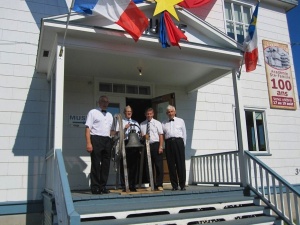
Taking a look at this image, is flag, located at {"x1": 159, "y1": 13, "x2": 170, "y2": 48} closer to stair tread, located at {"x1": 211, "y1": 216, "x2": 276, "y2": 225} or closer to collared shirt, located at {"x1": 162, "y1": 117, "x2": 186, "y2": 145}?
collared shirt, located at {"x1": 162, "y1": 117, "x2": 186, "y2": 145}

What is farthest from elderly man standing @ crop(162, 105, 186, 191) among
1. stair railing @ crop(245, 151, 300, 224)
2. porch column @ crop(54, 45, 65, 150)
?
porch column @ crop(54, 45, 65, 150)

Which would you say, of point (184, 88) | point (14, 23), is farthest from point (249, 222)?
point (14, 23)

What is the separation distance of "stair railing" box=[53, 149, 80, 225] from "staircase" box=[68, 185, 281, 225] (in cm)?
31

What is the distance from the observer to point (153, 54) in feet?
21.1

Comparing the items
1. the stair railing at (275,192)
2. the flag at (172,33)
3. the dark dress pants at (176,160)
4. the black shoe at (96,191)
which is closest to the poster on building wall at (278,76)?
the stair railing at (275,192)

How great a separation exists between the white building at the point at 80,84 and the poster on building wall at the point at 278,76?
5.60 ft

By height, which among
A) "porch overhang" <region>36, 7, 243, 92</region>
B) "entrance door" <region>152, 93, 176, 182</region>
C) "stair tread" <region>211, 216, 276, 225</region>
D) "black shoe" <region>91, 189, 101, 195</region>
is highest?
"porch overhang" <region>36, 7, 243, 92</region>

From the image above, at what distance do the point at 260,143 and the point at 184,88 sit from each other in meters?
2.98

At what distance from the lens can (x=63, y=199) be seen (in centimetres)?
420

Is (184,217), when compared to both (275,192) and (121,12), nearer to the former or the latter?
(275,192)

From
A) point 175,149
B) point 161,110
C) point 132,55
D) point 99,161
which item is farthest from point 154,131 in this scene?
point 161,110

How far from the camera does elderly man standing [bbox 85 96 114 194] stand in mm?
5543

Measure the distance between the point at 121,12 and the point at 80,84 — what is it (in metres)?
2.55

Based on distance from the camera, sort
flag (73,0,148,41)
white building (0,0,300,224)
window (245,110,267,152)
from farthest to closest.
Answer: window (245,110,267,152) → white building (0,0,300,224) → flag (73,0,148,41)
